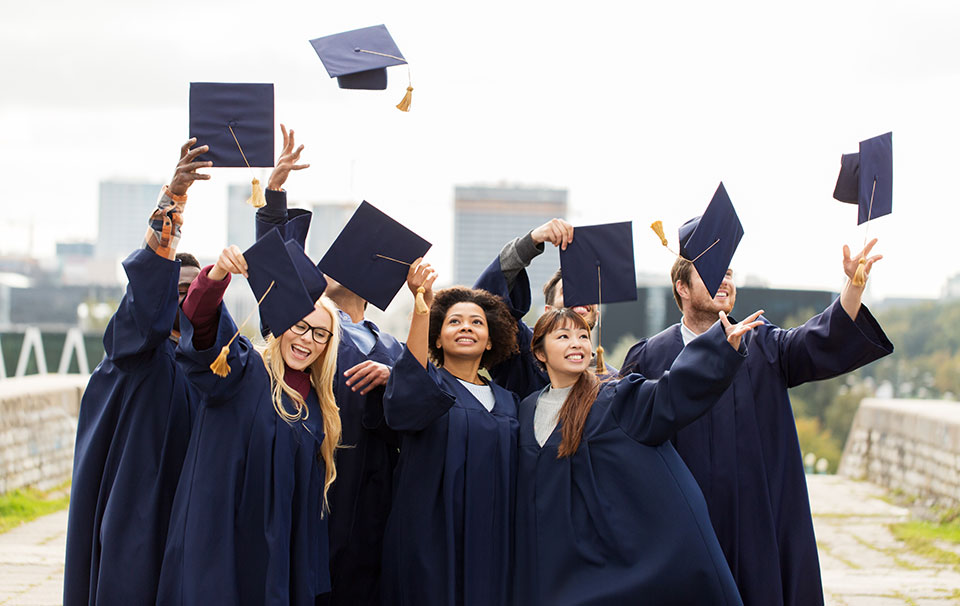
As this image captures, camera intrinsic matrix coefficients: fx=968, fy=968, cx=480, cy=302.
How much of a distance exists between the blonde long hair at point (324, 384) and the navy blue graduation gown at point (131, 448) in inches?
15.8

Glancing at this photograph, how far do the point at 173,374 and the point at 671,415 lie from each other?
Result: 191 cm

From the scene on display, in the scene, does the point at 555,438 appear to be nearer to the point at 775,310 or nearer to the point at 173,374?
the point at 173,374

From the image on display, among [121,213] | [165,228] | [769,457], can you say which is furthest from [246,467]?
[121,213]

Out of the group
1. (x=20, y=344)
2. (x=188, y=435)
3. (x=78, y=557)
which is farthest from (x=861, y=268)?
(x=20, y=344)

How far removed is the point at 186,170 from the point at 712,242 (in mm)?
2064

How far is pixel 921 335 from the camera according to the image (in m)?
31.6

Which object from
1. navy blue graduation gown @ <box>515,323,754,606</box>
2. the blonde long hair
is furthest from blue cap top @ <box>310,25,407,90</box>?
navy blue graduation gown @ <box>515,323,754,606</box>

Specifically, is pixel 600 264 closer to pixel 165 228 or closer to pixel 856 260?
pixel 856 260

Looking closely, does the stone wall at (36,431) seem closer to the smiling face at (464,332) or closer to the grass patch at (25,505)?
the grass patch at (25,505)

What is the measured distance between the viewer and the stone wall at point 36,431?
9.31 m

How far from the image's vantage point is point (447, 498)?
3.69m

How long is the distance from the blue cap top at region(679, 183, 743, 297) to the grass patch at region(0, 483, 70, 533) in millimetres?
7270

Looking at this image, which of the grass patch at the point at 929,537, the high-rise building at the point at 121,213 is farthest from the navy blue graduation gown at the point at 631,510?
the high-rise building at the point at 121,213

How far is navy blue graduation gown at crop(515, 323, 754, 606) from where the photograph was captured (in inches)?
134
